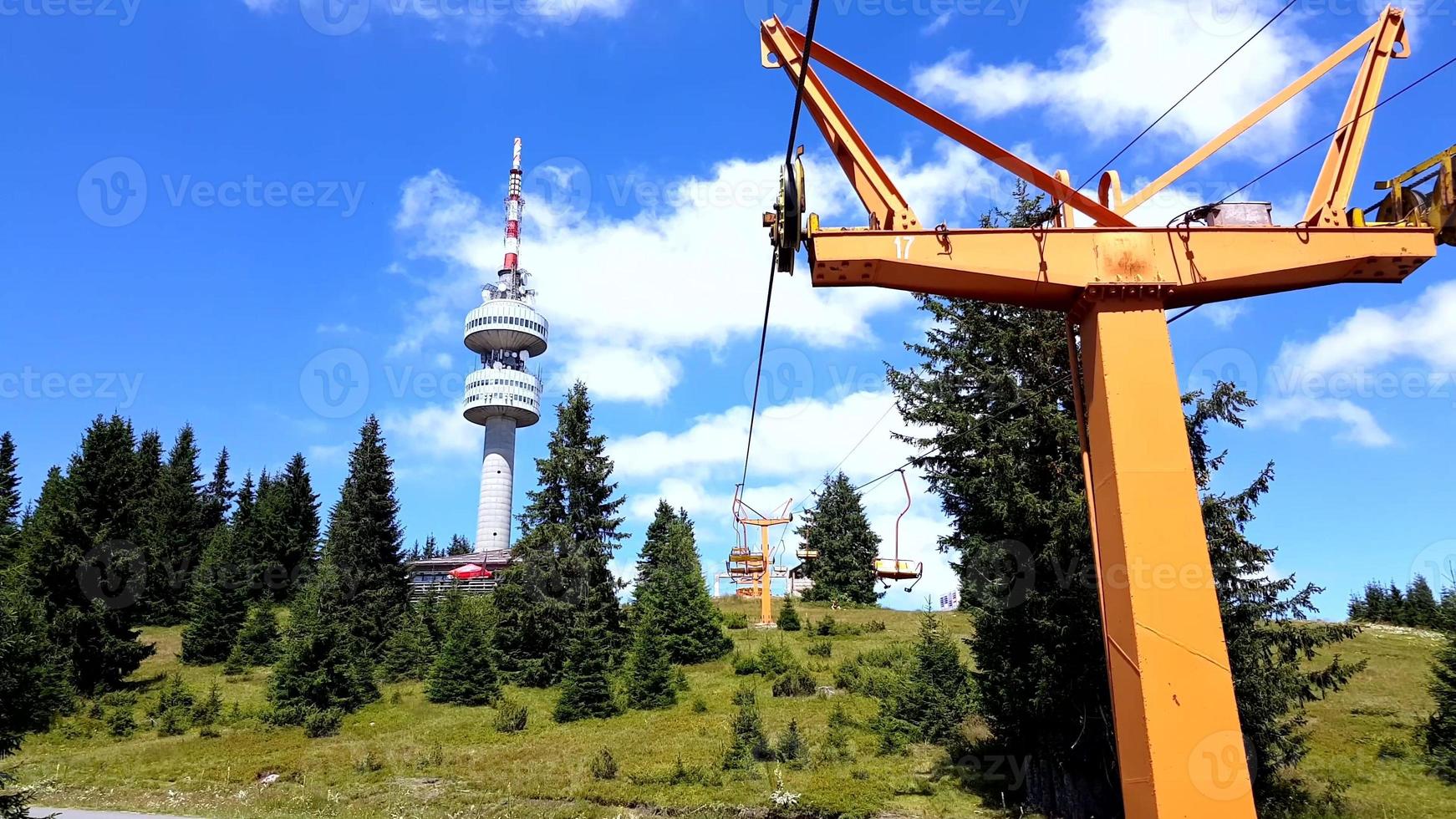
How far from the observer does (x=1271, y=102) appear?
29.6 feet

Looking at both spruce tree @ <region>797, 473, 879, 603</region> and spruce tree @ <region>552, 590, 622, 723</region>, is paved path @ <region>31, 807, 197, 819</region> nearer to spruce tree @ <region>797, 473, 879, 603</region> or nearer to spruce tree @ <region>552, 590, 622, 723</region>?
spruce tree @ <region>552, 590, 622, 723</region>

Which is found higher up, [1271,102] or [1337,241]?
[1271,102]

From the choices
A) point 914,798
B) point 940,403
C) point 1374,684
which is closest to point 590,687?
point 914,798

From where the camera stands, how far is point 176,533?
7044 centimetres

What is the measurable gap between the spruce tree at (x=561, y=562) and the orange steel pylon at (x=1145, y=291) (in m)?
31.5

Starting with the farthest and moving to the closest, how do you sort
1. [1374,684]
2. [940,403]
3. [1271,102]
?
1. [1374,684]
2. [940,403]
3. [1271,102]

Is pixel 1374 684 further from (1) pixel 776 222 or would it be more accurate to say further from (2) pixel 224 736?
(2) pixel 224 736

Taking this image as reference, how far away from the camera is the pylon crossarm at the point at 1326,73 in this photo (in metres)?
8.79

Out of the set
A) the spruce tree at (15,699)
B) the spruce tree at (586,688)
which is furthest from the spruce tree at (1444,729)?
the spruce tree at (15,699)

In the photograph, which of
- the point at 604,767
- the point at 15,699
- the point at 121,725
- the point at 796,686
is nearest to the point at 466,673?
the point at 121,725

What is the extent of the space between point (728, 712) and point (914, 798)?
12554mm

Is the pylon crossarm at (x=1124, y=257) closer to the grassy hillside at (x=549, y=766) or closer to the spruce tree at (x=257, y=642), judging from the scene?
the grassy hillside at (x=549, y=766)

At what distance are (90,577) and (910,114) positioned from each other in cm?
4595

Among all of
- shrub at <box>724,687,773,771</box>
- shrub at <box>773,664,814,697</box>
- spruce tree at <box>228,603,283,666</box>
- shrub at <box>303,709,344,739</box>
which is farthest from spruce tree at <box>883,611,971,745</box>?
spruce tree at <box>228,603,283,666</box>
